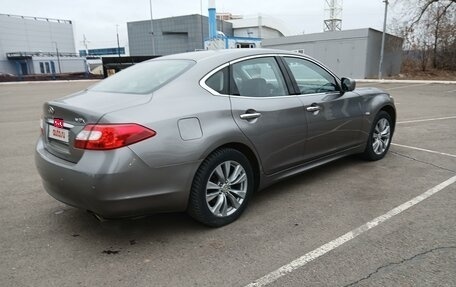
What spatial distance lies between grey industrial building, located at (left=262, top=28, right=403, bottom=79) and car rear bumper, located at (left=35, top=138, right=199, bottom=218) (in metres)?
27.6

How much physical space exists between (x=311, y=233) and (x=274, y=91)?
1489mm

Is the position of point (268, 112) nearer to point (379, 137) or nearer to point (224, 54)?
point (224, 54)

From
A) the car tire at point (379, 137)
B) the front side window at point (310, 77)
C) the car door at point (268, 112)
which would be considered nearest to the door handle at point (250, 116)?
the car door at point (268, 112)

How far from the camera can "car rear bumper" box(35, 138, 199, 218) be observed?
113 inches

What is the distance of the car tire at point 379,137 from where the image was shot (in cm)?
537

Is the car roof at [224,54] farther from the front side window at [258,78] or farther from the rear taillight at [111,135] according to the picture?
the rear taillight at [111,135]

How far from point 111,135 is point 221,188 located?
1.11 m

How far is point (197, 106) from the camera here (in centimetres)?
329

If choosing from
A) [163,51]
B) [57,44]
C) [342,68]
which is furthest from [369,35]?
[57,44]

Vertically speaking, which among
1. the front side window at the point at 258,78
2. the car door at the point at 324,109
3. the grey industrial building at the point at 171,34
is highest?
the grey industrial building at the point at 171,34

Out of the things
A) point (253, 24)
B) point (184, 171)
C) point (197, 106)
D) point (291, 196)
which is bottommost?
point (291, 196)

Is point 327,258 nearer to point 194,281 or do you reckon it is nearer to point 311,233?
point 311,233

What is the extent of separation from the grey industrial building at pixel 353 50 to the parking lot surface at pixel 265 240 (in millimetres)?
25362

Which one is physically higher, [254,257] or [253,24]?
[253,24]
